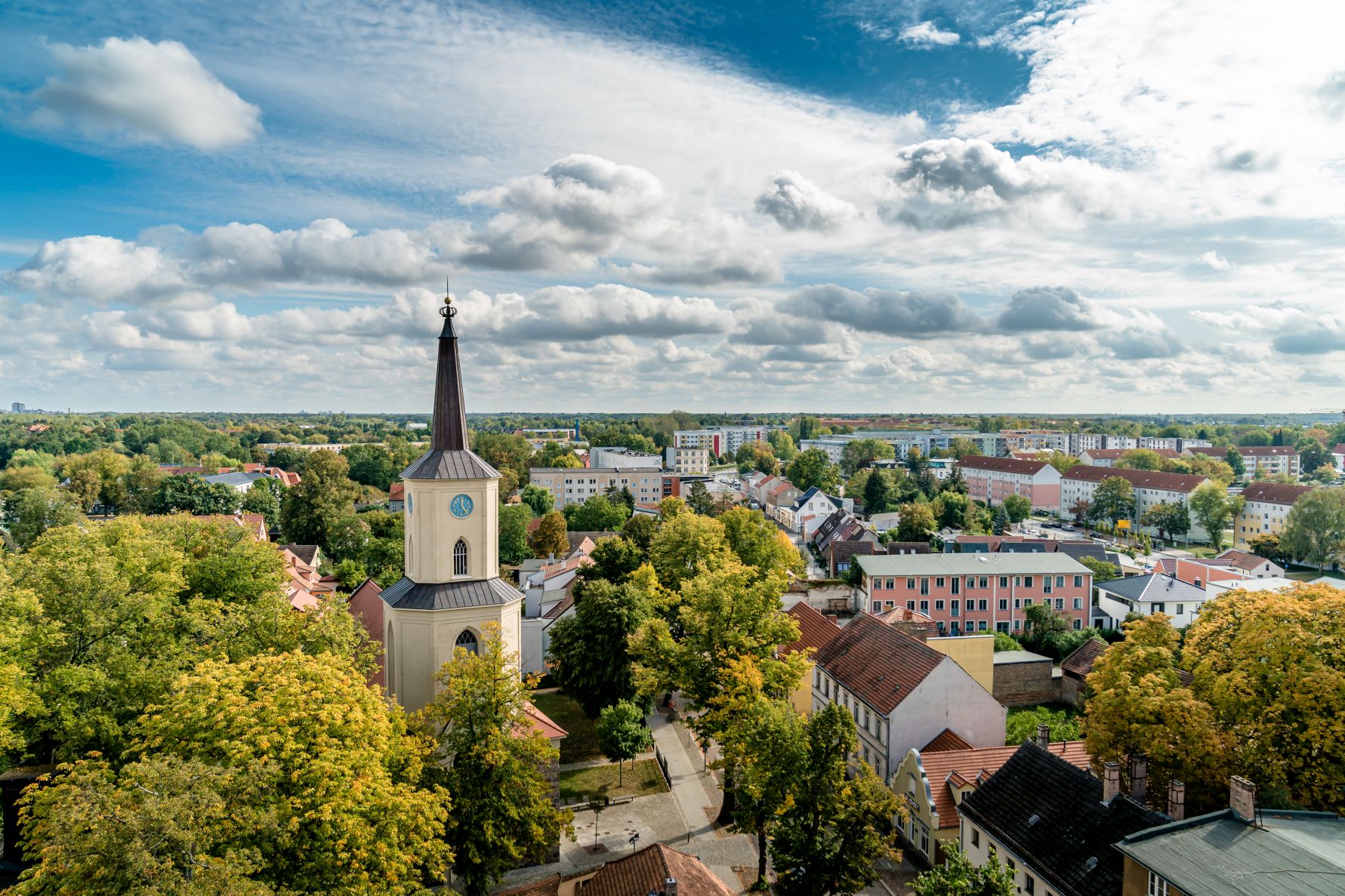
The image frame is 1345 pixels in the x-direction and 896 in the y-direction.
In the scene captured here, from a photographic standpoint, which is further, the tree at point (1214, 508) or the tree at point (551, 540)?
the tree at point (1214, 508)

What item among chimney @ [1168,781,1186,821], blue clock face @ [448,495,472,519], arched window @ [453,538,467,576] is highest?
blue clock face @ [448,495,472,519]

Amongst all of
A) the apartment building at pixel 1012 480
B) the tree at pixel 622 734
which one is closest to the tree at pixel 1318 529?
the apartment building at pixel 1012 480

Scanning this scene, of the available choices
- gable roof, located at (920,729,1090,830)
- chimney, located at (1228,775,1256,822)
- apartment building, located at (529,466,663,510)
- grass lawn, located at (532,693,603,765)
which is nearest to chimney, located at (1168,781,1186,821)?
chimney, located at (1228,775,1256,822)

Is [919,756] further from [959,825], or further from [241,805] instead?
[241,805]

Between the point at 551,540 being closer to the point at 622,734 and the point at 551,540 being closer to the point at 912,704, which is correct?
the point at 622,734

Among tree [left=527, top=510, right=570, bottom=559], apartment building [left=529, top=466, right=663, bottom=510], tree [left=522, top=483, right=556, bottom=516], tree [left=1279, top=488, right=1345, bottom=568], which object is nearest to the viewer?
tree [left=527, top=510, right=570, bottom=559]

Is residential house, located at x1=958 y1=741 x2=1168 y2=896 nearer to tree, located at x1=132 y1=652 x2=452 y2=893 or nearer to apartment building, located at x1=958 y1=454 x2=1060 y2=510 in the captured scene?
tree, located at x1=132 y1=652 x2=452 y2=893

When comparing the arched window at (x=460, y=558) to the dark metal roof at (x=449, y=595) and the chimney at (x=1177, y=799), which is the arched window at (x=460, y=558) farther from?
the chimney at (x=1177, y=799)
